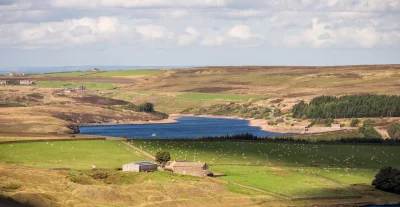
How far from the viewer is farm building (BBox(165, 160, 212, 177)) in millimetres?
101806

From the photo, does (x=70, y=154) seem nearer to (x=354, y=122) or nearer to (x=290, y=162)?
(x=290, y=162)

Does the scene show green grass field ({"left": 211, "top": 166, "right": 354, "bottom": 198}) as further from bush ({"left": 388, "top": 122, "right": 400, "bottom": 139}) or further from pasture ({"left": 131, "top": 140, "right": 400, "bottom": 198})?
bush ({"left": 388, "top": 122, "right": 400, "bottom": 139})

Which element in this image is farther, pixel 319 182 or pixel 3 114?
pixel 3 114

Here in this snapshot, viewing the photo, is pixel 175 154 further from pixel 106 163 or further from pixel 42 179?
pixel 42 179

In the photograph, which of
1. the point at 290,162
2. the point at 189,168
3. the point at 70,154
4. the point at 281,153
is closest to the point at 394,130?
the point at 281,153

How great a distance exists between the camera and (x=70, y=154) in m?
116

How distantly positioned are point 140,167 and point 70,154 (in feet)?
63.8

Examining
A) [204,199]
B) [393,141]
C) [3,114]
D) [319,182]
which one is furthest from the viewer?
[3,114]

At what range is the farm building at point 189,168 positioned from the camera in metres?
102

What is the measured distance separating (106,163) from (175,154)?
13555 mm

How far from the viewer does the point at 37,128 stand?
17712 cm

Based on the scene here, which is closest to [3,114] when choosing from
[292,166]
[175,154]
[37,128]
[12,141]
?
[37,128]

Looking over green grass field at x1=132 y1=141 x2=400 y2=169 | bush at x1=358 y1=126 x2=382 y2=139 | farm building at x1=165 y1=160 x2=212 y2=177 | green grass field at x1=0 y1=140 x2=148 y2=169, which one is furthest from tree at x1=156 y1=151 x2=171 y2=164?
bush at x1=358 y1=126 x2=382 y2=139

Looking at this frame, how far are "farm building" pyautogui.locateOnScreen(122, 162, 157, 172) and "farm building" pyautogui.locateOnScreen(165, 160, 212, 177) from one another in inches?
124
